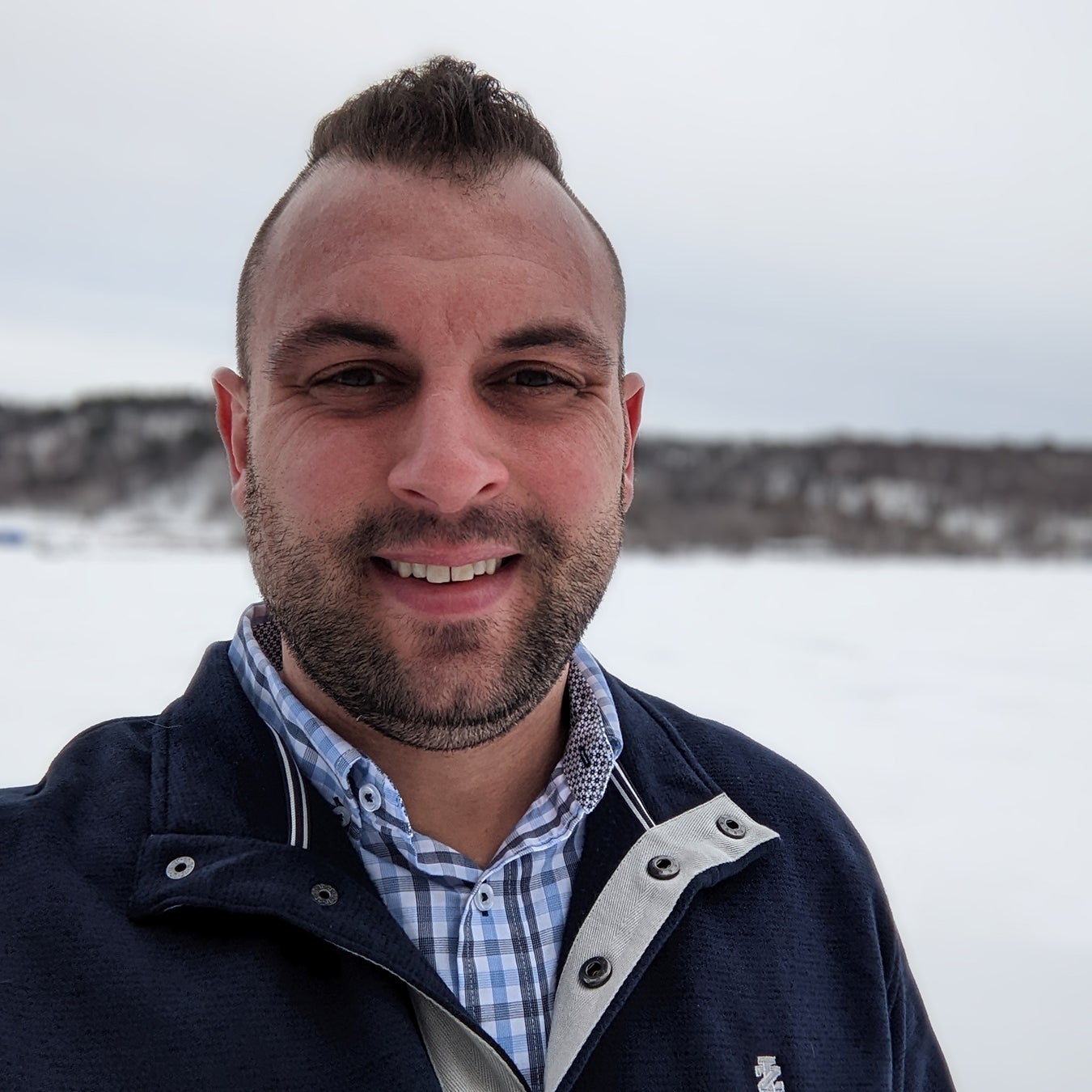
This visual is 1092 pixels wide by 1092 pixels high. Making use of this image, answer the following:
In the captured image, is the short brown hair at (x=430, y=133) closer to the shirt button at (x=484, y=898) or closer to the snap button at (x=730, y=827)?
the shirt button at (x=484, y=898)

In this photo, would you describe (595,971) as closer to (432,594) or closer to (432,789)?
(432,789)

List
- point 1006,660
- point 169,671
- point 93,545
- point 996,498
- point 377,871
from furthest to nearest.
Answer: point 996,498, point 93,545, point 1006,660, point 169,671, point 377,871

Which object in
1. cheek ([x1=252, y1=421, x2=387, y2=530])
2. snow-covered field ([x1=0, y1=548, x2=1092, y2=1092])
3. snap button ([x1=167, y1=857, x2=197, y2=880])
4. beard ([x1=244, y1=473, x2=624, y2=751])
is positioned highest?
cheek ([x1=252, y1=421, x2=387, y2=530])

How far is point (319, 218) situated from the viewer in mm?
1323

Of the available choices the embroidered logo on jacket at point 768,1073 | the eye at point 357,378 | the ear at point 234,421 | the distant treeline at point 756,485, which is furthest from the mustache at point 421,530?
the distant treeline at point 756,485

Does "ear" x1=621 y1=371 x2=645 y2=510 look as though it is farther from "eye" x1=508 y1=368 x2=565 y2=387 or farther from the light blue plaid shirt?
the light blue plaid shirt

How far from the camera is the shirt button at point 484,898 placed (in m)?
1.23

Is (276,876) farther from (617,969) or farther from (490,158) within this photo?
(490,158)

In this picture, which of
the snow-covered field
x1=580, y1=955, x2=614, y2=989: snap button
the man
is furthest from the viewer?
the snow-covered field

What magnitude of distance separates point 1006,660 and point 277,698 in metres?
9.12

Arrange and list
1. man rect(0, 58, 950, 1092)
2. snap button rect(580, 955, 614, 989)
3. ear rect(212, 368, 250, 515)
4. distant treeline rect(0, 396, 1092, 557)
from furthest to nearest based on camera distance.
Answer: distant treeline rect(0, 396, 1092, 557)
ear rect(212, 368, 250, 515)
snap button rect(580, 955, 614, 989)
man rect(0, 58, 950, 1092)

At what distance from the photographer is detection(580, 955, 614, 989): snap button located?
3.79 feet

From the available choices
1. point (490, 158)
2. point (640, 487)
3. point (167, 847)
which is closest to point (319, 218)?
point (490, 158)

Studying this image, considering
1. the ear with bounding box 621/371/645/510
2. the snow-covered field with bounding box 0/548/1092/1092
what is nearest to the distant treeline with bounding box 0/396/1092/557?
the snow-covered field with bounding box 0/548/1092/1092
